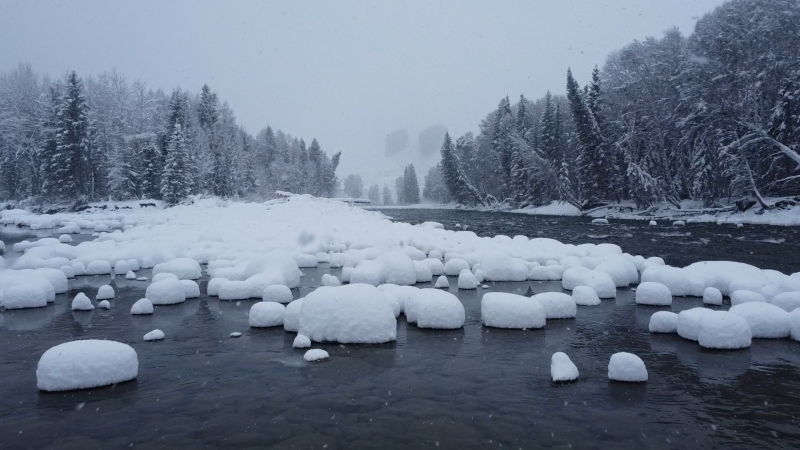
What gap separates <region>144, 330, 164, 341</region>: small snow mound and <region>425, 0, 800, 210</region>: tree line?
34.0 metres

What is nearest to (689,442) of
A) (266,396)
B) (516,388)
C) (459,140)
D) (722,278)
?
(516,388)

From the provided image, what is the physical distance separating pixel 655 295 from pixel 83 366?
37.7 ft

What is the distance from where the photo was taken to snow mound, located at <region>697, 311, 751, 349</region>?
24.8ft

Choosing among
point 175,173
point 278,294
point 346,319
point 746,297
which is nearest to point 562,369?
point 346,319

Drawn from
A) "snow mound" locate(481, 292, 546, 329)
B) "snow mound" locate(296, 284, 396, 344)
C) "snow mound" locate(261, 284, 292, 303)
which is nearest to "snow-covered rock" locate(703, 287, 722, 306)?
"snow mound" locate(481, 292, 546, 329)

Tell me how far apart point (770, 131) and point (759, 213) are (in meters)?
6.24

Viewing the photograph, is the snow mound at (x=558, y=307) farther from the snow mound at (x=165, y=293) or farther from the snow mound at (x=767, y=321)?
the snow mound at (x=165, y=293)

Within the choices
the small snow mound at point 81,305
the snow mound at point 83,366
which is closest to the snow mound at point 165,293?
the small snow mound at point 81,305

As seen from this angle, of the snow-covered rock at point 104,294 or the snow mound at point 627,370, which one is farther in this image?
the snow-covered rock at point 104,294

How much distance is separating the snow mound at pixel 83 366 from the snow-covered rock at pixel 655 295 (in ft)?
35.1

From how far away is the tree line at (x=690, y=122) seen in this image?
29812 millimetres

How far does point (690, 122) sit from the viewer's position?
32969mm

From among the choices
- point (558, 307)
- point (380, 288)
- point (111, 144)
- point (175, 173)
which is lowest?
point (558, 307)

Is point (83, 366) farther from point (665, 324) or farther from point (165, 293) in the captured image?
point (665, 324)
